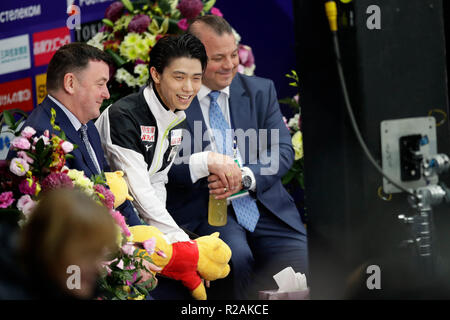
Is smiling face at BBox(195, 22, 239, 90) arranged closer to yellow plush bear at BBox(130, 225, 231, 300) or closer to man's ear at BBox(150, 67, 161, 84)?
man's ear at BBox(150, 67, 161, 84)

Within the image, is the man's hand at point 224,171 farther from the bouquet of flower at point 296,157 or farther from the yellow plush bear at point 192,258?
the bouquet of flower at point 296,157

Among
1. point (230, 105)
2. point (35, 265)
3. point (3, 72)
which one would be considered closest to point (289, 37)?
point (230, 105)

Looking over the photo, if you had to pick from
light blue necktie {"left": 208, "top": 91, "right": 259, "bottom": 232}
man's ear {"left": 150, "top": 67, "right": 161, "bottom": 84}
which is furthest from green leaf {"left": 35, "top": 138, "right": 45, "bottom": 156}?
light blue necktie {"left": 208, "top": 91, "right": 259, "bottom": 232}

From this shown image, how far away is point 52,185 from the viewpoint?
287 cm

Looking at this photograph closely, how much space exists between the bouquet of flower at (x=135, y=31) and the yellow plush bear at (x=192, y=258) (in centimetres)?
121

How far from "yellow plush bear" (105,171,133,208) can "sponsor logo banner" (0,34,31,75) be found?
8.56ft

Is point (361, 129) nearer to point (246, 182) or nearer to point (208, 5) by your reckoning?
point (246, 182)

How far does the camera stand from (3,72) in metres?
5.62

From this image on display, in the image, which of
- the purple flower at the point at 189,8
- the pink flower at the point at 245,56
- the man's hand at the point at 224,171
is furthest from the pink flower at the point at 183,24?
the man's hand at the point at 224,171

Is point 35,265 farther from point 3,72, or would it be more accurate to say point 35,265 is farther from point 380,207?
point 3,72

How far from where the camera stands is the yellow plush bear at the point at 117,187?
10.6ft

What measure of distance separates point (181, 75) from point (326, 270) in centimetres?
133

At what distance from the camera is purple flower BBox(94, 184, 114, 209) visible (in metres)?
2.97

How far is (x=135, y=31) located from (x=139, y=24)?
55 mm
